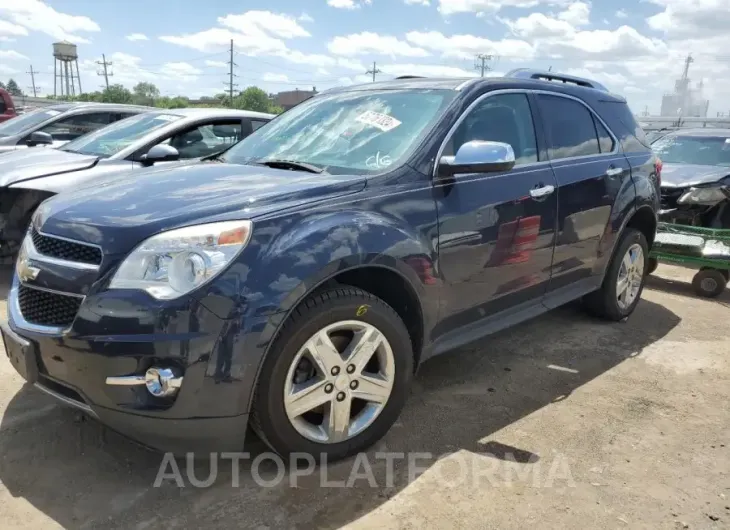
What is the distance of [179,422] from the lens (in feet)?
7.65

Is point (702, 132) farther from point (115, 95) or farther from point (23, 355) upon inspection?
point (115, 95)

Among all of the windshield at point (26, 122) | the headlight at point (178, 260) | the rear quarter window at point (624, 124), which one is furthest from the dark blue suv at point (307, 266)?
the windshield at point (26, 122)

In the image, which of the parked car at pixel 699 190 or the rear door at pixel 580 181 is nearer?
the rear door at pixel 580 181

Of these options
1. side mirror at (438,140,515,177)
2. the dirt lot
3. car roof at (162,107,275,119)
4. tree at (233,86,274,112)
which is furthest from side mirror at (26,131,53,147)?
tree at (233,86,274,112)

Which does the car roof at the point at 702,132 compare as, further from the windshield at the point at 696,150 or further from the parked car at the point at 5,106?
the parked car at the point at 5,106

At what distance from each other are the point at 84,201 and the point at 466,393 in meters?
2.31

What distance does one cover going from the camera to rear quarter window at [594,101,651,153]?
4617 millimetres

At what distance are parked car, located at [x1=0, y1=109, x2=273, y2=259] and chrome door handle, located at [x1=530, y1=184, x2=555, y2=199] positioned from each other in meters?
2.81

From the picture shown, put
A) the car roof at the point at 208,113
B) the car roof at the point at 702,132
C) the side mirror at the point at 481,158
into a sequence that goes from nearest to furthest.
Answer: the side mirror at the point at 481,158 → the car roof at the point at 208,113 → the car roof at the point at 702,132

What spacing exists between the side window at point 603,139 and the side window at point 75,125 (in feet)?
21.1

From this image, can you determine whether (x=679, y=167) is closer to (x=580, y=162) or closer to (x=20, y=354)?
(x=580, y=162)

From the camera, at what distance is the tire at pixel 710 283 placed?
605cm

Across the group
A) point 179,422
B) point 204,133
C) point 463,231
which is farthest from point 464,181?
point 204,133

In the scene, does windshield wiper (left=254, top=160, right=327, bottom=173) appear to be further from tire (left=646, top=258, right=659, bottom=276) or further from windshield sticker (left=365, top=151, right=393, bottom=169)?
tire (left=646, top=258, right=659, bottom=276)
